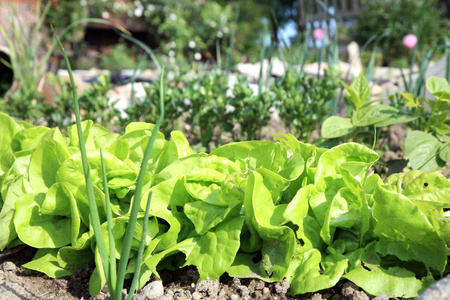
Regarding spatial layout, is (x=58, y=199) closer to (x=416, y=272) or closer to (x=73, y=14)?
(x=416, y=272)

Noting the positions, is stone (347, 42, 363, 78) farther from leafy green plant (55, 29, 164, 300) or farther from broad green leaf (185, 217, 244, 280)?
leafy green plant (55, 29, 164, 300)

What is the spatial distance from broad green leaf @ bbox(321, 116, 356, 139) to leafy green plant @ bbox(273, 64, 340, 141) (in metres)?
0.31

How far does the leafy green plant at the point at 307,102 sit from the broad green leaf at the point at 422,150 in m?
0.51

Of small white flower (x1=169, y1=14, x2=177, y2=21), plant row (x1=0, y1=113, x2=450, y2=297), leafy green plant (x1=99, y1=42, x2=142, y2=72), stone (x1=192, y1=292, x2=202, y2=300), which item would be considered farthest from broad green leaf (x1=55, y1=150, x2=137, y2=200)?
small white flower (x1=169, y1=14, x2=177, y2=21)

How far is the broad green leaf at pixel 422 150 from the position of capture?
1460 millimetres

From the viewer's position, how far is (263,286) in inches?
41.8

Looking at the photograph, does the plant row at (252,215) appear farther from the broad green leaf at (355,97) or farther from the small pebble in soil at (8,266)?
the broad green leaf at (355,97)

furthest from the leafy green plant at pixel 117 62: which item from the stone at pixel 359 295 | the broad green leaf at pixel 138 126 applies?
the stone at pixel 359 295

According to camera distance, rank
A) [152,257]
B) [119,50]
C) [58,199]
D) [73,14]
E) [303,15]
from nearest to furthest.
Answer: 1. [152,257]
2. [58,199]
3. [73,14]
4. [119,50]
5. [303,15]

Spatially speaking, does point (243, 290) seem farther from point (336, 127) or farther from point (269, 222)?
point (336, 127)

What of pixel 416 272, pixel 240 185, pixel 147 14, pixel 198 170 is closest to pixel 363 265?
pixel 416 272

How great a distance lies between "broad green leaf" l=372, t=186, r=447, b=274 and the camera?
0.96m

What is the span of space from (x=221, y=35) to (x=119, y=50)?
2872 millimetres

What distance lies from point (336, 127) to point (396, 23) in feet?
29.9
